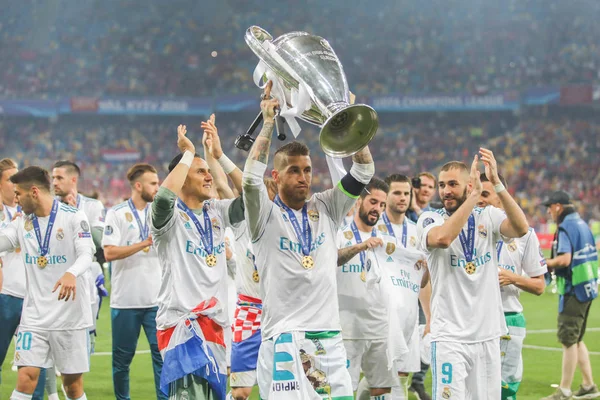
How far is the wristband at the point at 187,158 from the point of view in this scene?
565cm

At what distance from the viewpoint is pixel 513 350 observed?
786 centimetres

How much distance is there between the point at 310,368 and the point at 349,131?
1438 millimetres

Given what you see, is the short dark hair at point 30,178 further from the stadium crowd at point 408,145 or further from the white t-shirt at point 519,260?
the stadium crowd at point 408,145

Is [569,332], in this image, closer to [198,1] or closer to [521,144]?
[521,144]

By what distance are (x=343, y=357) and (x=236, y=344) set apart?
7.98 ft

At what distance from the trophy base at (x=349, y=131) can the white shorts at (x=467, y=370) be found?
2.11m

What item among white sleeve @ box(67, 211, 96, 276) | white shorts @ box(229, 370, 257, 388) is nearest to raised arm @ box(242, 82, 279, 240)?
white sleeve @ box(67, 211, 96, 276)

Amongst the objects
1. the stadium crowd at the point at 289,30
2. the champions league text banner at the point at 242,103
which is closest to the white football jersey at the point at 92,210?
the champions league text banner at the point at 242,103

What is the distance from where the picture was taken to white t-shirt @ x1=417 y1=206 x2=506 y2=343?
637 cm

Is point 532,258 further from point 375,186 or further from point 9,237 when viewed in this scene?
point 9,237

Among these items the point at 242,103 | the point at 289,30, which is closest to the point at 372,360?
the point at 242,103

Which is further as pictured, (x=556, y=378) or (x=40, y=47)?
(x=40, y=47)

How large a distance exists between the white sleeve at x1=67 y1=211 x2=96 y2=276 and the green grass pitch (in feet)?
9.35

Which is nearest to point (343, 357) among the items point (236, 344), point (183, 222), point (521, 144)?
point (183, 222)
